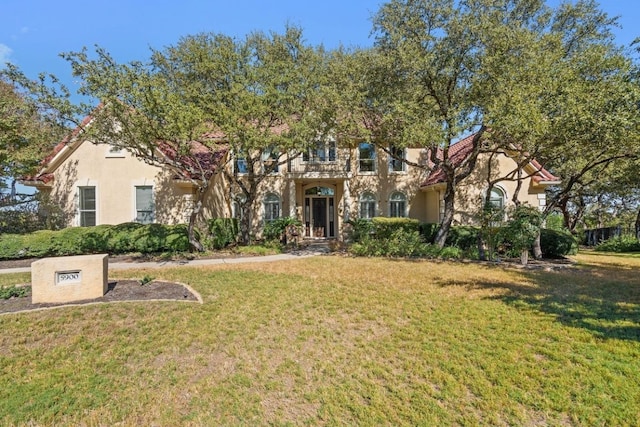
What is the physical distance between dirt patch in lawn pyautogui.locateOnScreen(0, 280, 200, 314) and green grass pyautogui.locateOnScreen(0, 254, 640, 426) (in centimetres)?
33

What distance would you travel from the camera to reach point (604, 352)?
4.42m

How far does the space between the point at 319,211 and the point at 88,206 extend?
38.8 feet

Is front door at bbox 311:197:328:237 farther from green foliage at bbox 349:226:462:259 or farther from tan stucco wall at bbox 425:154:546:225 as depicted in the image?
green foliage at bbox 349:226:462:259

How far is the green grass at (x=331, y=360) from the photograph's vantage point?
3.50 meters

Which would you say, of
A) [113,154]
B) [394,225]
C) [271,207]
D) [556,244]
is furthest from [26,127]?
[556,244]

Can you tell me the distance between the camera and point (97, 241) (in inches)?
506

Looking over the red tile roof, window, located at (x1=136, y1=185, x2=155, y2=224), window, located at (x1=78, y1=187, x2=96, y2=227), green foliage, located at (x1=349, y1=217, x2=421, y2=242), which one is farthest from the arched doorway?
window, located at (x1=78, y1=187, x2=96, y2=227)

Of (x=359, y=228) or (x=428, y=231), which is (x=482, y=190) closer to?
(x=428, y=231)

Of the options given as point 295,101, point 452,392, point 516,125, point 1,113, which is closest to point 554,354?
point 452,392

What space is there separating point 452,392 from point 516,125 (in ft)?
27.3

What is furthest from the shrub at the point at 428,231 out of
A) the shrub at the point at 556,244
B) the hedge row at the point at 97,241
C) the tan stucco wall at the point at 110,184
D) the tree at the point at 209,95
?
the tan stucco wall at the point at 110,184

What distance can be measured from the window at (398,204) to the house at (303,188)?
0.19 ft

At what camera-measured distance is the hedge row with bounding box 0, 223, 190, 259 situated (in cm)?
1219

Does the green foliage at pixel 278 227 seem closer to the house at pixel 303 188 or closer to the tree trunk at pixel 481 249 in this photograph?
the house at pixel 303 188
